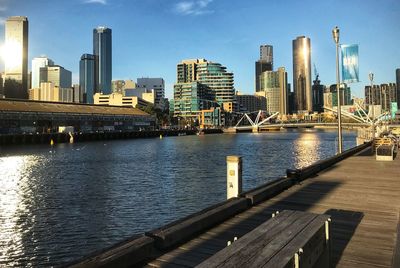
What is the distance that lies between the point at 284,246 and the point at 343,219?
5966 mm

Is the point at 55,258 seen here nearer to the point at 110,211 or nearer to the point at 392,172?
the point at 110,211

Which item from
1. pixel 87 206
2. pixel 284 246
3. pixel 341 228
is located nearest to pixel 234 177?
pixel 341 228

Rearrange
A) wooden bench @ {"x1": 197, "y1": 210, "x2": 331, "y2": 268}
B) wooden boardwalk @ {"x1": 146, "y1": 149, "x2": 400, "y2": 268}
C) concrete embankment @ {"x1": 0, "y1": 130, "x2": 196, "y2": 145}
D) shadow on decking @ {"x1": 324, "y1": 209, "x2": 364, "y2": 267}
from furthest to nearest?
concrete embankment @ {"x1": 0, "y1": 130, "x2": 196, "y2": 145}
shadow on decking @ {"x1": 324, "y1": 209, "x2": 364, "y2": 267}
wooden boardwalk @ {"x1": 146, "y1": 149, "x2": 400, "y2": 268}
wooden bench @ {"x1": 197, "y1": 210, "x2": 331, "y2": 268}

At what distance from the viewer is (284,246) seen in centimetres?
519

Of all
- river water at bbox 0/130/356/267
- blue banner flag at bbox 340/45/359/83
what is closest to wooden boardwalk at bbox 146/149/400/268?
river water at bbox 0/130/356/267

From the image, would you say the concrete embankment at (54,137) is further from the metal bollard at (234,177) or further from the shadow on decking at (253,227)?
the shadow on decking at (253,227)

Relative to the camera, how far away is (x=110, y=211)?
2220 cm

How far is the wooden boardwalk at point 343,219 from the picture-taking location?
7518mm

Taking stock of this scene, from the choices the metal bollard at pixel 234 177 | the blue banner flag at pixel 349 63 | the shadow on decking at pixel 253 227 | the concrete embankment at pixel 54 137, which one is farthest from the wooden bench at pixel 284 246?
the concrete embankment at pixel 54 137

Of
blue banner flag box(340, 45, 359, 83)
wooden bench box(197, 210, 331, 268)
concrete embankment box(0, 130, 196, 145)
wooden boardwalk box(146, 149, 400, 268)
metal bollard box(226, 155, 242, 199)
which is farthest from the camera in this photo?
concrete embankment box(0, 130, 196, 145)

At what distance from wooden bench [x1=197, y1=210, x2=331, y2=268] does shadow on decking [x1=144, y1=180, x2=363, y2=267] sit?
4.81ft

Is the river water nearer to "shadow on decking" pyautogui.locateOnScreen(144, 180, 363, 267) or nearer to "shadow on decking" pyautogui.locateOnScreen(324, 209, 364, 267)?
"shadow on decking" pyautogui.locateOnScreen(144, 180, 363, 267)

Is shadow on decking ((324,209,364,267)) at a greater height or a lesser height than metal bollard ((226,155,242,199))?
lesser

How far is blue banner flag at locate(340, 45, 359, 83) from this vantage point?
26578mm
